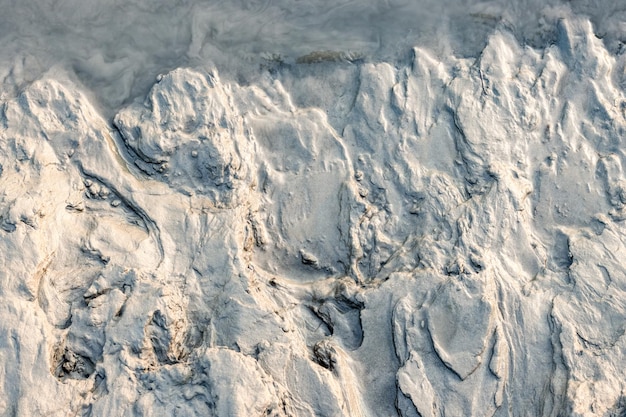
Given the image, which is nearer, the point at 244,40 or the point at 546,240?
the point at 546,240

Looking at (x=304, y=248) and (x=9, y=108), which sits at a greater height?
(x=9, y=108)

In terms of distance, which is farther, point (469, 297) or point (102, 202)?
point (102, 202)

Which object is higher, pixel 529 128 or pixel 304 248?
pixel 529 128

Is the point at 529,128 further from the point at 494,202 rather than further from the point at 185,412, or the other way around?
the point at 185,412

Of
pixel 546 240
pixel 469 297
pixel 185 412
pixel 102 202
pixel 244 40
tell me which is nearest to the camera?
pixel 185 412

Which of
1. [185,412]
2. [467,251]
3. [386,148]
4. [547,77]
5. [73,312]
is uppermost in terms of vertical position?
[547,77]

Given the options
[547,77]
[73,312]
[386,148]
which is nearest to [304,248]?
[386,148]

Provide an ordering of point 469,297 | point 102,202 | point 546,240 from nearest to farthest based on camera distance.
A: point 469,297, point 546,240, point 102,202

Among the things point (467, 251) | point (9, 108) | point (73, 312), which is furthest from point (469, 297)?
point (9, 108)

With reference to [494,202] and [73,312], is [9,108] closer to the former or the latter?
[73,312]
